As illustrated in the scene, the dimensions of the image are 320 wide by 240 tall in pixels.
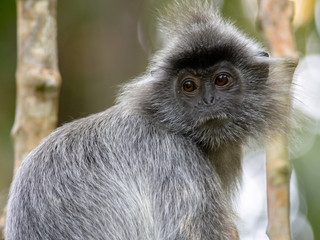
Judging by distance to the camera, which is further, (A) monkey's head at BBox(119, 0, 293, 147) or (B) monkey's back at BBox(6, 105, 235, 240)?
(A) monkey's head at BBox(119, 0, 293, 147)

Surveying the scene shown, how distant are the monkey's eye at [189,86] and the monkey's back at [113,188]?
0.50 meters

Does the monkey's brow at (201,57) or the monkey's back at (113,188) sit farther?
the monkey's brow at (201,57)

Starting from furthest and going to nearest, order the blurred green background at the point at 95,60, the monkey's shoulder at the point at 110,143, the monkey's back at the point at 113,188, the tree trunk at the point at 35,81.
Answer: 1. the blurred green background at the point at 95,60
2. the tree trunk at the point at 35,81
3. the monkey's shoulder at the point at 110,143
4. the monkey's back at the point at 113,188

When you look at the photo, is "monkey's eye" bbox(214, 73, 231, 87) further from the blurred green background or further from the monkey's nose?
the blurred green background

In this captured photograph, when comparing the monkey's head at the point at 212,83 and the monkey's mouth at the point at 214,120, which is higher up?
the monkey's head at the point at 212,83

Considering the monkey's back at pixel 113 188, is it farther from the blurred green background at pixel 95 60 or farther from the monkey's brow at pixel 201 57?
the blurred green background at pixel 95 60

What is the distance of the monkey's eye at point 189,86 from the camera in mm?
5055

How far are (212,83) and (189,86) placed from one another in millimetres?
213

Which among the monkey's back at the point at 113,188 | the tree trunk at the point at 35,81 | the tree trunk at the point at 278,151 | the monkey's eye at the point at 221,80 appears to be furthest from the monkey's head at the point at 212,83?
the tree trunk at the point at 35,81

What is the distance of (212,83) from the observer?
5016 mm

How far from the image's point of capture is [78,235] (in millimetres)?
4363

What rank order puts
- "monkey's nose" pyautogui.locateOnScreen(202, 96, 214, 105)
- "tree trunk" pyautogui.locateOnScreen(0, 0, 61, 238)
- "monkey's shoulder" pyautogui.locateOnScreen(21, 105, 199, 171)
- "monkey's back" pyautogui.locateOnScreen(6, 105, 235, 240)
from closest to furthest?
"monkey's back" pyautogui.locateOnScreen(6, 105, 235, 240)
"monkey's shoulder" pyautogui.locateOnScreen(21, 105, 199, 171)
"monkey's nose" pyautogui.locateOnScreen(202, 96, 214, 105)
"tree trunk" pyautogui.locateOnScreen(0, 0, 61, 238)

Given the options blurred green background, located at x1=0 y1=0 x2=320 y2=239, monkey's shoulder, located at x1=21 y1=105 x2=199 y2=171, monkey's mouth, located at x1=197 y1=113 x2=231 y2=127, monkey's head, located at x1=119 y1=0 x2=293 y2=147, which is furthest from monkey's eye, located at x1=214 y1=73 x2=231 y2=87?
blurred green background, located at x1=0 y1=0 x2=320 y2=239

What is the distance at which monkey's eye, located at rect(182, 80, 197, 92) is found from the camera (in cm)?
505
